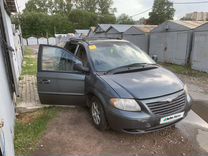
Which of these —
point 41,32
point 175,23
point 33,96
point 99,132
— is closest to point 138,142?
point 99,132

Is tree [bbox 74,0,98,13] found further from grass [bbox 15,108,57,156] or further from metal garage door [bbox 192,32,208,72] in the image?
grass [bbox 15,108,57,156]

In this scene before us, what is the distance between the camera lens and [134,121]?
3168mm

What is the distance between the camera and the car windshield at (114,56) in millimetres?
4103

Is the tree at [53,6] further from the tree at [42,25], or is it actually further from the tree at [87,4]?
the tree at [42,25]

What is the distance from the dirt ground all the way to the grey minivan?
270 mm

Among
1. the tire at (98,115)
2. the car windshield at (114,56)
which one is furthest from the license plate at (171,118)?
the car windshield at (114,56)

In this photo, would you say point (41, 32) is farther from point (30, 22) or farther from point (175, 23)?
point (175, 23)

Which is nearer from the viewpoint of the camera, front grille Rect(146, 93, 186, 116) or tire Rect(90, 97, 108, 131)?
front grille Rect(146, 93, 186, 116)

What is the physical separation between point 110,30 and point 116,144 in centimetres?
1661

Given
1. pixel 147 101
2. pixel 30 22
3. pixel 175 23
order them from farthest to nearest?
pixel 30 22
pixel 175 23
pixel 147 101

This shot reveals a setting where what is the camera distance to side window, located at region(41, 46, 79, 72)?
4477 mm

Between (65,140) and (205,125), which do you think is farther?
(205,125)

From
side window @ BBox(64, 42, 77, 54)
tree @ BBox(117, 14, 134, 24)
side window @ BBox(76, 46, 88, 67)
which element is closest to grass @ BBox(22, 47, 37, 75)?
side window @ BBox(64, 42, 77, 54)

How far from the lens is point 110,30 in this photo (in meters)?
19.2
